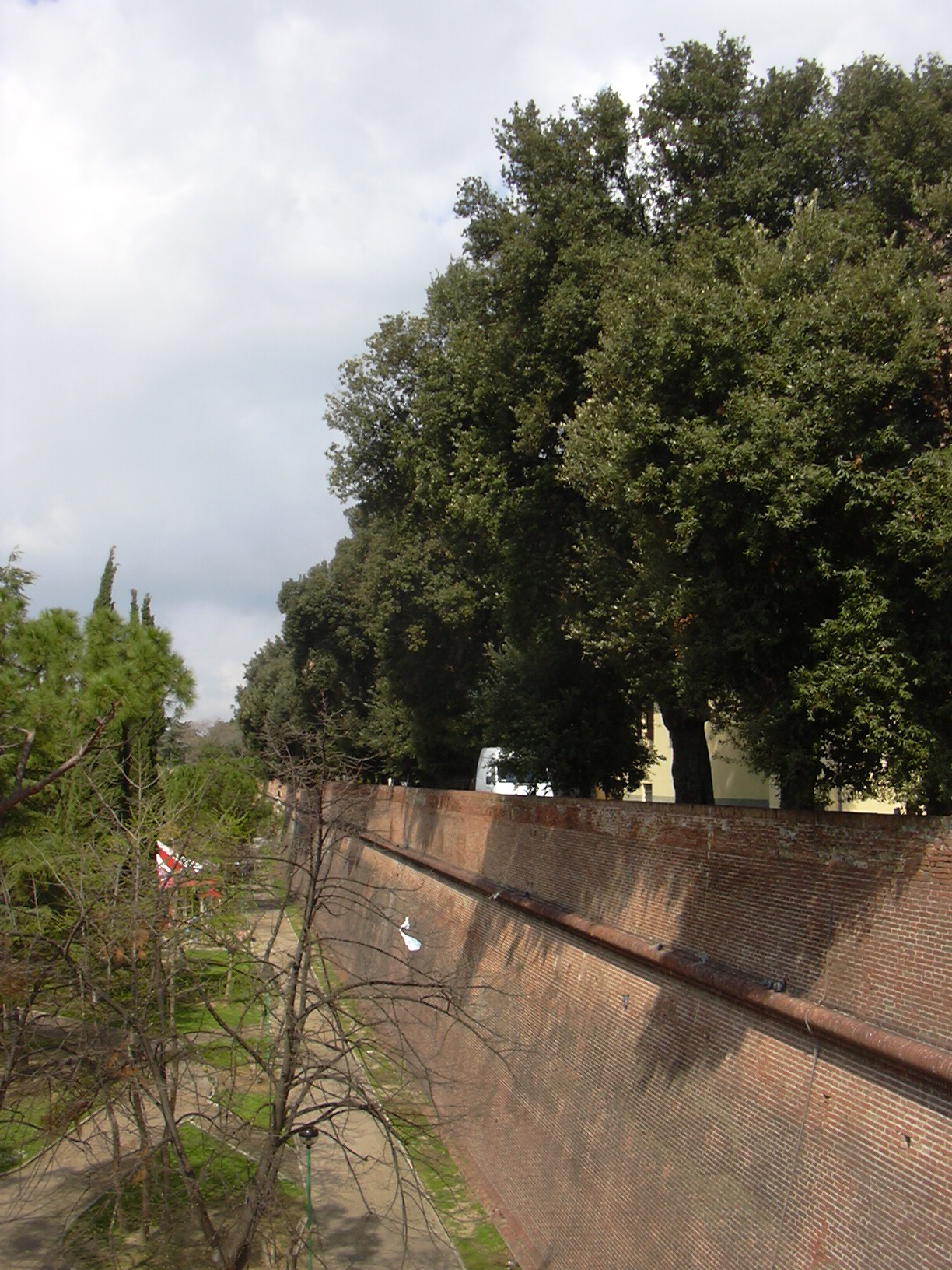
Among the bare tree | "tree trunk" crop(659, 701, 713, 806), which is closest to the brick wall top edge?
the bare tree

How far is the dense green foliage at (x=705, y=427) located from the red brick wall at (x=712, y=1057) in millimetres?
1241

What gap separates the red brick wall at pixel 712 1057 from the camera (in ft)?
21.4

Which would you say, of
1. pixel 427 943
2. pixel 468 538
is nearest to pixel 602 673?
pixel 468 538

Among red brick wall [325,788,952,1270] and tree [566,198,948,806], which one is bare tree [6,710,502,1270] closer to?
red brick wall [325,788,952,1270]

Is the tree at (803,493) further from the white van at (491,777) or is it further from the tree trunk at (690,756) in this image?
the white van at (491,777)

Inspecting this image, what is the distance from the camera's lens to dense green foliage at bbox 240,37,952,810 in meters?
8.23

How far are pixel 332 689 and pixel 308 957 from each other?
2917cm

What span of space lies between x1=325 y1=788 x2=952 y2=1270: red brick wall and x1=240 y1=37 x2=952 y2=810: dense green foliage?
124cm

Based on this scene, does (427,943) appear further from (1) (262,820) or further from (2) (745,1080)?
(1) (262,820)

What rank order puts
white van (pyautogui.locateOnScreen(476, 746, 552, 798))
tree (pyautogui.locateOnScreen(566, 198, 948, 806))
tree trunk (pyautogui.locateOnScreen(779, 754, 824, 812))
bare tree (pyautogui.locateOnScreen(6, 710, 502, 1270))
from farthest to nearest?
white van (pyautogui.locateOnScreen(476, 746, 552, 798)) < tree trunk (pyautogui.locateOnScreen(779, 754, 824, 812)) < tree (pyautogui.locateOnScreen(566, 198, 948, 806)) < bare tree (pyautogui.locateOnScreen(6, 710, 502, 1270))

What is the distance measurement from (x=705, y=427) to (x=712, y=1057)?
4.85 meters

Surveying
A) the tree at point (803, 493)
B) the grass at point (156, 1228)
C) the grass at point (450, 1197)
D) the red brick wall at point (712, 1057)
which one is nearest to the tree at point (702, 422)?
the tree at point (803, 493)

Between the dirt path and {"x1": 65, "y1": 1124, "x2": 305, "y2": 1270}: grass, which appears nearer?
{"x1": 65, "y1": 1124, "x2": 305, "y2": 1270}: grass

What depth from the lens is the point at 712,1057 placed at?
28.1 ft
